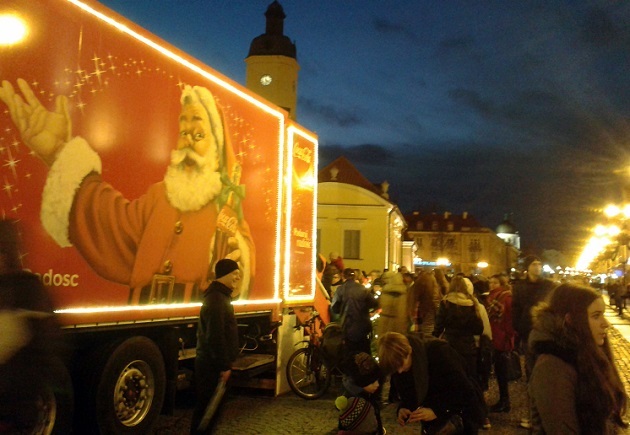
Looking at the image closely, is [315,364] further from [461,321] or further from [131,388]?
[131,388]

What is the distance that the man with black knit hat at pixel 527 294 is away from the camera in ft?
26.9

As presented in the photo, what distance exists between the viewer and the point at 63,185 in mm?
5301

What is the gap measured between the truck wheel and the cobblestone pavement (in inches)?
34.8

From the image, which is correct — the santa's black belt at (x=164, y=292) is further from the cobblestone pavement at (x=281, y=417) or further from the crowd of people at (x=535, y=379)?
the crowd of people at (x=535, y=379)

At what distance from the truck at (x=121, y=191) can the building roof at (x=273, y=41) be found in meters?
48.6

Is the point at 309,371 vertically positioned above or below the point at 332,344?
below

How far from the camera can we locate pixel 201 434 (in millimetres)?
6039

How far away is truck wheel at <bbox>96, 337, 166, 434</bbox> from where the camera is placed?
5809 mm

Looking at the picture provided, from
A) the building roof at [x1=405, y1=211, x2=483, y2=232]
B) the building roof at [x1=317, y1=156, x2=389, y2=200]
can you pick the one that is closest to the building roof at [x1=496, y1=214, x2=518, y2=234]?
the building roof at [x1=405, y1=211, x2=483, y2=232]

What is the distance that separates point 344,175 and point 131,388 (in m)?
45.7

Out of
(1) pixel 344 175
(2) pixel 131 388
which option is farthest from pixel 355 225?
Result: (2) pixel 131 388

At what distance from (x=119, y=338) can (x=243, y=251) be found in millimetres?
2326

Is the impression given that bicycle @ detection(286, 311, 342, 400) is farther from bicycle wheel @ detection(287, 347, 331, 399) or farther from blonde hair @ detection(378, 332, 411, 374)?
blonde hair @ detection(378, 332, 411, 374)

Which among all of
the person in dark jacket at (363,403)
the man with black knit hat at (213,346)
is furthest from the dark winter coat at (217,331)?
the person in dark jacket at (363,403)
